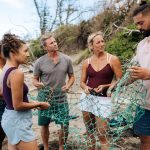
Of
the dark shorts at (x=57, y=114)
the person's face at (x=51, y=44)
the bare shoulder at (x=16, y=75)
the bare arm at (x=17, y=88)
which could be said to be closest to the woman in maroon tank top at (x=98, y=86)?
the dark shorts at (x=57, y=114)

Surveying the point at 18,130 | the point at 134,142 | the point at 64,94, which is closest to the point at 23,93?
the point at 18,130

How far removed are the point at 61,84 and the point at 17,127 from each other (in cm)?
180

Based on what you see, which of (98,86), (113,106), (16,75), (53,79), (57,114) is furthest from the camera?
(53,79)

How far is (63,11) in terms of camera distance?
70.0 ft

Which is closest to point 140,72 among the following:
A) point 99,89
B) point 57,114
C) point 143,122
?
point 143,122

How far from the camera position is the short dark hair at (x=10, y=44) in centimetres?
334

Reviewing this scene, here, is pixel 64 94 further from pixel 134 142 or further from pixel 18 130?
pixel 18 130

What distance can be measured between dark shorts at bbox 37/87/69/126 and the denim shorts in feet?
4.45

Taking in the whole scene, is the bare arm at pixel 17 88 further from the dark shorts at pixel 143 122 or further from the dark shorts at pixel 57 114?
the dark shorts at pixel 57 114

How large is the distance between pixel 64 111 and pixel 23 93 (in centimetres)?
154

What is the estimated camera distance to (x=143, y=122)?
3.64 m

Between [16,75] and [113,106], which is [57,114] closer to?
[113,106]

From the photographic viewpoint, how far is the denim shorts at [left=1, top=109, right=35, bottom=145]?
332 cm

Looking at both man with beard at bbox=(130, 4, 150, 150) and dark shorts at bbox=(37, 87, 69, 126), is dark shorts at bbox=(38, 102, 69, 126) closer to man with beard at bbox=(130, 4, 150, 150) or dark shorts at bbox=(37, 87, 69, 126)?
dark shorts at bbox=(37, 87, 69, 126)
